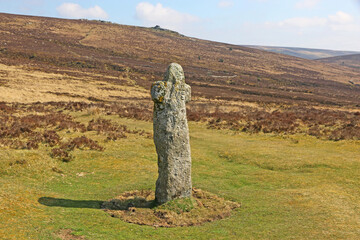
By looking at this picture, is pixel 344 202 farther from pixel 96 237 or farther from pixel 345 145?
pixel 345 145

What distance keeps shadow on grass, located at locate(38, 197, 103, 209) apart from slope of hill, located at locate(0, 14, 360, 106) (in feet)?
151

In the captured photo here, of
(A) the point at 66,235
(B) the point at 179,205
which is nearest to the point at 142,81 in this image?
(B) the point at 179,205

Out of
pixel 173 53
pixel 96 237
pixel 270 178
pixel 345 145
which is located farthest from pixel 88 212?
pixel 173 53

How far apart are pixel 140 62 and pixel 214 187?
367 ft

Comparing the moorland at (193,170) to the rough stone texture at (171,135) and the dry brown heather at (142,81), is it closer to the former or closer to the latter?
the dry brown heather at (142,81)

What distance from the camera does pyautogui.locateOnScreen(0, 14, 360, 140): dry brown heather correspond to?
41.1 m

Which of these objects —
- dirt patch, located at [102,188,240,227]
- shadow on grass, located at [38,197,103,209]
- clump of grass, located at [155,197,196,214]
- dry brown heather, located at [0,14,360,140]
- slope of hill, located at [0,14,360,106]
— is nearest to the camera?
dirt patch, located at [102,188,240,227]

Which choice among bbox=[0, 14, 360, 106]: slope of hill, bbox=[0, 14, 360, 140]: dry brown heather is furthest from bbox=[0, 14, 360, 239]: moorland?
bbox=[0, 14, 360, 106]: slope of hill

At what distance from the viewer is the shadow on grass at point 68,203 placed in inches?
515

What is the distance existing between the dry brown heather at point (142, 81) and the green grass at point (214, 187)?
9436 mm

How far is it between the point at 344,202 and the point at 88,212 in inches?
428

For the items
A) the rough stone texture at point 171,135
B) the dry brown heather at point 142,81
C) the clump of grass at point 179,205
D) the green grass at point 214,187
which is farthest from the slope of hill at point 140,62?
the clump of grass at point 179,205

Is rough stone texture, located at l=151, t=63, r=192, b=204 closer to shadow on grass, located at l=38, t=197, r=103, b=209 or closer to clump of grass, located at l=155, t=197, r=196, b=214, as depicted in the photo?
clump of grass, located at l=155, t=197, r=196, b=214

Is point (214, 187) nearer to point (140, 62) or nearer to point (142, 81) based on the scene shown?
point (142, 81)
